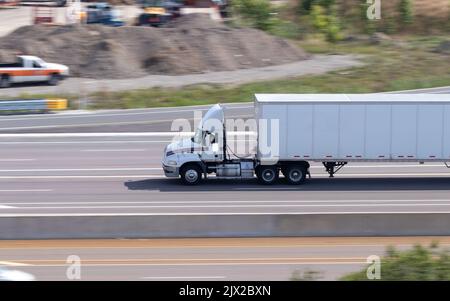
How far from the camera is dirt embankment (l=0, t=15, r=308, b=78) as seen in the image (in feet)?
153

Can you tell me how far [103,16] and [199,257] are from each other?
4259cm

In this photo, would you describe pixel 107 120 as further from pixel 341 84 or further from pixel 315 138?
pixel 315 138

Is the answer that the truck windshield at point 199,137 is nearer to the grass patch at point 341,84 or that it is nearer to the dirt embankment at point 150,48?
the grass patch at point 341,84

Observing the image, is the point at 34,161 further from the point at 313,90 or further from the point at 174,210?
the point at 313,90

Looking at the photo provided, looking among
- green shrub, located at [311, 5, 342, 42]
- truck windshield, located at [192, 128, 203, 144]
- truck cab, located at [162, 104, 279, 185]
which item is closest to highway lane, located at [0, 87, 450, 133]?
truck windshield, located at [192, 128, 203, 144]

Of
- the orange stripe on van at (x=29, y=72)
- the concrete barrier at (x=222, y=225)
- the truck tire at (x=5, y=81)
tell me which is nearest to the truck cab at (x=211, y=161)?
the concrete barrier at (x=222, y=225)

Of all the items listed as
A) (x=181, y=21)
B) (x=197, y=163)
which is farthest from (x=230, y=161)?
(x=181, y=21)

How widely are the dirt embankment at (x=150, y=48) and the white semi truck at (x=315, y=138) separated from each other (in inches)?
873

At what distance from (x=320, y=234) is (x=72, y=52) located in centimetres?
3227

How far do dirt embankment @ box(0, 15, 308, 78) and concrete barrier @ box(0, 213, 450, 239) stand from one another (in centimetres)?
2889

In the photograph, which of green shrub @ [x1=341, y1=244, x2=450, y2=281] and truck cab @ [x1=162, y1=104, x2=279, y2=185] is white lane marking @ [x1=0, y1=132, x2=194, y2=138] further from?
green shrub @ [x1=341, y1=244, x2=450, y2=281]

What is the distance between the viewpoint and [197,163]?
24391 mm

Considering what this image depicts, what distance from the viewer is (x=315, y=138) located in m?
24.6

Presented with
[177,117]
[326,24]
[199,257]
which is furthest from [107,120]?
[326,24]
